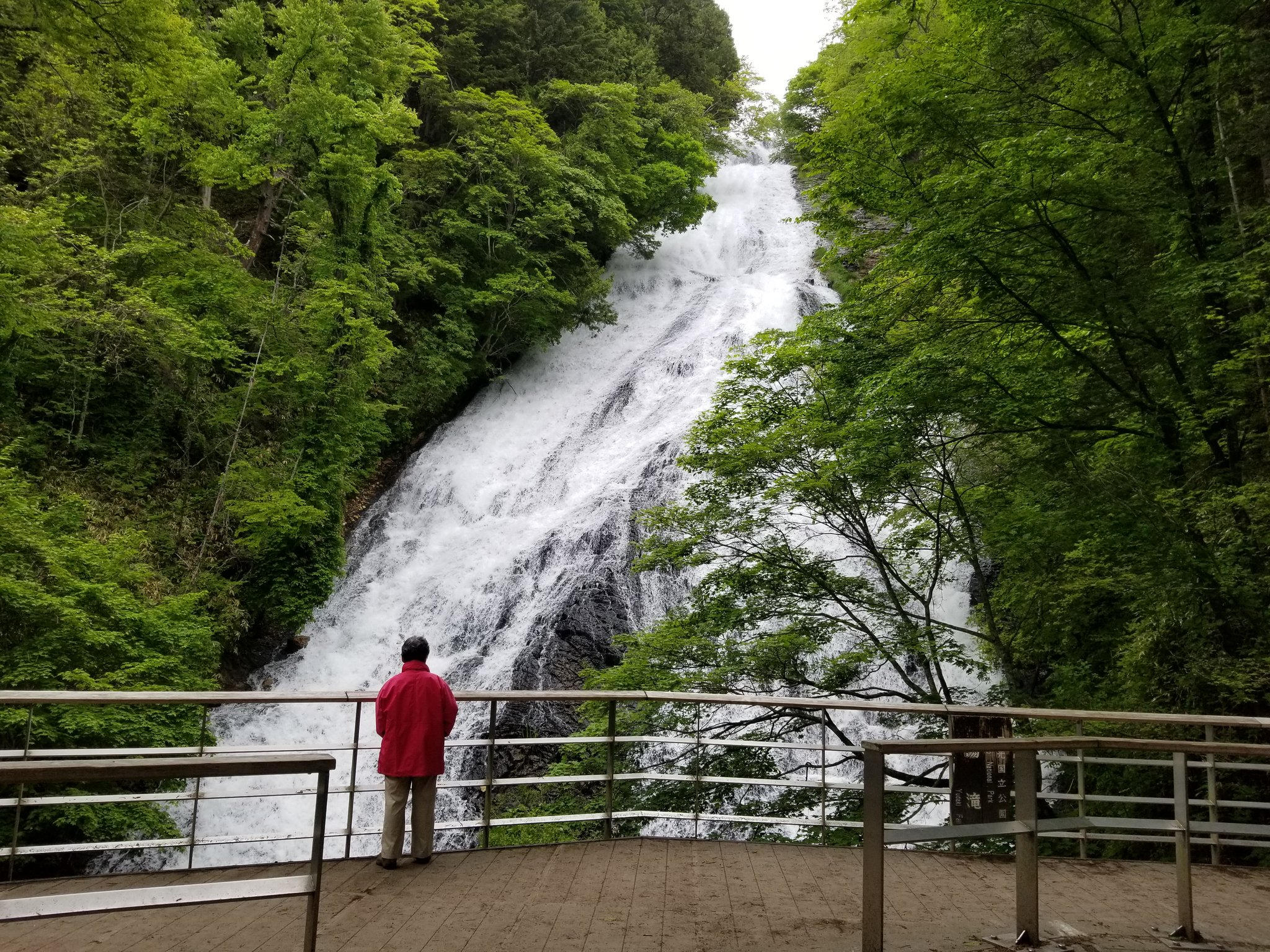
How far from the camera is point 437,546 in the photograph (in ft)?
53.6

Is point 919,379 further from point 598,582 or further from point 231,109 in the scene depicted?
point 231,109

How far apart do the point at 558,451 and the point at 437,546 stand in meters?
4.03

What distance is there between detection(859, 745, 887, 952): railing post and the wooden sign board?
0.56 metres

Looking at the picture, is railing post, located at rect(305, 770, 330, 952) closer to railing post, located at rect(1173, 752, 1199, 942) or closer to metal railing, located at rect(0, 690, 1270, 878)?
metal railing, located at rect(0, 690, 1270, 878)

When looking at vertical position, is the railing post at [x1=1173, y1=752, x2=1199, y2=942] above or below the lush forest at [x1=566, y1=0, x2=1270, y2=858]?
below

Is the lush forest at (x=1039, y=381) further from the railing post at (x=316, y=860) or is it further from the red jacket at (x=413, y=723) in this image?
the railing post at (x=316, y=860)

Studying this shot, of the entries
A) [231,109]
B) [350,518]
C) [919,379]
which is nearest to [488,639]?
[350,518]

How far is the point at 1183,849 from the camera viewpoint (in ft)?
12.0

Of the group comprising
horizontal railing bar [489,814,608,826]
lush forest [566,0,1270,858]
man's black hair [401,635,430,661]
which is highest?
lush forest [566,0,1270,858]

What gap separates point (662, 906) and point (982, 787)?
1.67m

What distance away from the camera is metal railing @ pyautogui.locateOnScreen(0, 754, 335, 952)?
6.47 ft

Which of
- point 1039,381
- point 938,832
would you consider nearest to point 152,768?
point 938,832

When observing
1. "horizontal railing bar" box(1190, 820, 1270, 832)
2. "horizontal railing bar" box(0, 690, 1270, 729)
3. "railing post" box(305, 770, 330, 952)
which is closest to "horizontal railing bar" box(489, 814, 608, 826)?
"horizontal railing bar" box(0, 690, 1270, 729)

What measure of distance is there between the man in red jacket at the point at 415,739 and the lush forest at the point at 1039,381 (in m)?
3.73
